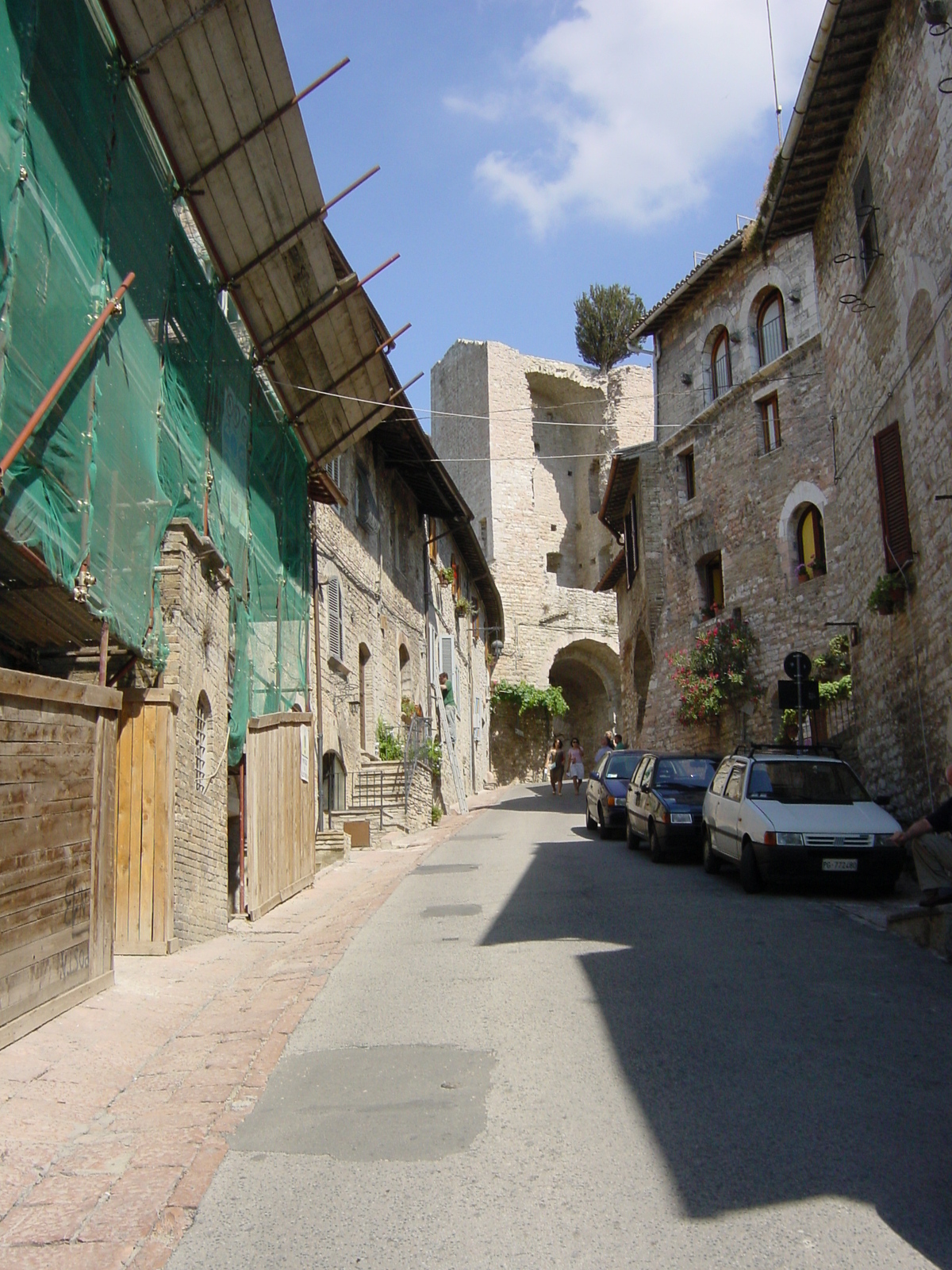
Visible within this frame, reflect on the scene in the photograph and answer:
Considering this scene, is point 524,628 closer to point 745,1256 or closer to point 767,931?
point 767,931

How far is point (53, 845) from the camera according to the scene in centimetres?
640

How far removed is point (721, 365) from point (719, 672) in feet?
26.3

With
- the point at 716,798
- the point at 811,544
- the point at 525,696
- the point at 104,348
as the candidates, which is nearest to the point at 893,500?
the point at 716,798

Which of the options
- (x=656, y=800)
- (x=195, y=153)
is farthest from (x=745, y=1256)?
(x=656, y=800)

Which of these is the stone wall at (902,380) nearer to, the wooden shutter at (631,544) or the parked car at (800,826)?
the parked car at (800,826)

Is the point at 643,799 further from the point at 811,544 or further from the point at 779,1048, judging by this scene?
the point at 811,544

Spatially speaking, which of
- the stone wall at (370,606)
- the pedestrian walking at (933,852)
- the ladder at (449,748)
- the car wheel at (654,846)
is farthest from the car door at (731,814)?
the ladder at (449,748)

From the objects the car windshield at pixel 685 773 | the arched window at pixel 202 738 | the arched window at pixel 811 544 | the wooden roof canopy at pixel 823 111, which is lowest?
the car windshield at pixel 685 773

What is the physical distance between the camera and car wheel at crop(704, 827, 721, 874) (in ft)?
41.9

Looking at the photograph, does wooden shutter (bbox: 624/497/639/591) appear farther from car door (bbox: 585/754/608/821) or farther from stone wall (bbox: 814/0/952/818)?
stone wall (bbox: 814/0/952/818)

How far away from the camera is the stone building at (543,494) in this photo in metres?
46.4

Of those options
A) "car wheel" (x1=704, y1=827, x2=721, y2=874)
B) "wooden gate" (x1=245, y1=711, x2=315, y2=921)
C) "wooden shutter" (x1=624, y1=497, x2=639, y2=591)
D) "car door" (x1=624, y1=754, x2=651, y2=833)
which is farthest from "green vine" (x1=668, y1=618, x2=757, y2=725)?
"wooden gate" (x1=245, y1=711, x2=315, y2=921)

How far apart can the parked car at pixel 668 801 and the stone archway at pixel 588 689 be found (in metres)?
30.1

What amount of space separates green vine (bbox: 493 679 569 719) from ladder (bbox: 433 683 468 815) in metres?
14.8
